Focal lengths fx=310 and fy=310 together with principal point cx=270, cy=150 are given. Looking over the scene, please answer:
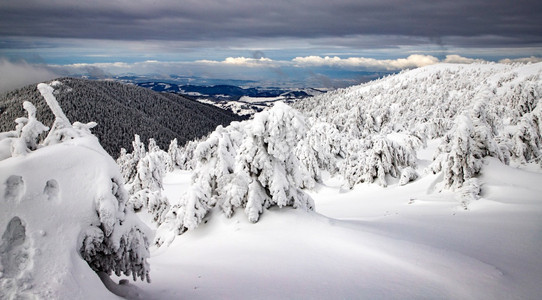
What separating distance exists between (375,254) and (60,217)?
761 cm

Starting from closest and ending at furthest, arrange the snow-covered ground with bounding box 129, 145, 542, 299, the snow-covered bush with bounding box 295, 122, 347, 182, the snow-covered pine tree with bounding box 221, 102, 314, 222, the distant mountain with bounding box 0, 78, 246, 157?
the snow-covered ground with bounding box 129, 145, 542, 299 < the snow-covered pine tree with bounding box 221, 102, 314, 222 < the snow-covered bush with bounding box 295, 122, 347, 182 < the distant mountain with bounding box 0, 78, 246, 157

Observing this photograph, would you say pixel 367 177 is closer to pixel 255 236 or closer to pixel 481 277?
pixel 255 236

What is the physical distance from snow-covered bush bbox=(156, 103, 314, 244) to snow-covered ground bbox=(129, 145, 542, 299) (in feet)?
1.74

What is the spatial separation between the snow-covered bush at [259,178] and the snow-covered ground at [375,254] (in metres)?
0.53

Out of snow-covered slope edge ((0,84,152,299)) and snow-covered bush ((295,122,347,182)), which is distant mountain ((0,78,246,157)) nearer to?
snow-covered bush ((295,122,347,182))

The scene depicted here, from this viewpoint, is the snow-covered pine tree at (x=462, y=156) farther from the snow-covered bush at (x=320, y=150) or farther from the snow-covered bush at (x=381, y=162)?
the snow-covered bush at (x=320, y=150)

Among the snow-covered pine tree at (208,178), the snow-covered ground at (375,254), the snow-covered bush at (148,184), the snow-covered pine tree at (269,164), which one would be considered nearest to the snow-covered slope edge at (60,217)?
the snow-covered ground at (375,254)

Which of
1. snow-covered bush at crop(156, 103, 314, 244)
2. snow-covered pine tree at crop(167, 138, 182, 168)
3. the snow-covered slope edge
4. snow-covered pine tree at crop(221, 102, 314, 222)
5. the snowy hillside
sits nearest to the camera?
the snow-covered slope edge

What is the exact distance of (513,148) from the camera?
904 inches

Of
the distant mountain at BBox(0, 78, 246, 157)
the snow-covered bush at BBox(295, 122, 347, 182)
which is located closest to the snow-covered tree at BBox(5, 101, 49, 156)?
the snow-covered bush at BBox(295, 122, 347, 182)

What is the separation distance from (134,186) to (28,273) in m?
29.2

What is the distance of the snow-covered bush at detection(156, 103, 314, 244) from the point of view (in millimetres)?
12062

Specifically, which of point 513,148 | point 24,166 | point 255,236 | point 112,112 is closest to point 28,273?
point 24,166

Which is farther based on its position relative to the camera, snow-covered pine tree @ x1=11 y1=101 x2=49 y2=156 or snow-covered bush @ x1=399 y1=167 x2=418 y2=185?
snow-covered bush @ x1=399 y1=167 x2=418 y2=185
